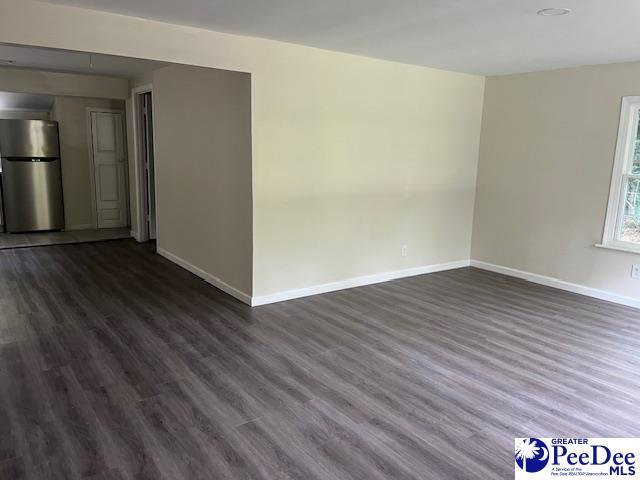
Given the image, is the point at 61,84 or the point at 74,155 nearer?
the point at 61,84

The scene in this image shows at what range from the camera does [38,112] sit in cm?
897

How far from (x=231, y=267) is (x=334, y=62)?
2.17 m

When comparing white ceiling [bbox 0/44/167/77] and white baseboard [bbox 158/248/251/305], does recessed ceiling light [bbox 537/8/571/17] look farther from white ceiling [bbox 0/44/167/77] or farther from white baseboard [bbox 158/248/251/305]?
white ceiling [bbox 0/44/167/77]

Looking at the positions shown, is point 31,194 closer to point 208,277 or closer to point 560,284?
point 208,277

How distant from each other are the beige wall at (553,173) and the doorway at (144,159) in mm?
4407

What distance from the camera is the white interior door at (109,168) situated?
306 inches

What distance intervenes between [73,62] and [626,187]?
246 inches

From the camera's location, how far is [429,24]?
321 centimetres

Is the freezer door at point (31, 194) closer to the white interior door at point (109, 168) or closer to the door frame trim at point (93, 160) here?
the door frame trim at point (93, 160)

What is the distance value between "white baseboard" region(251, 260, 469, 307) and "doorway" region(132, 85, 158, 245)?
2.77 metres

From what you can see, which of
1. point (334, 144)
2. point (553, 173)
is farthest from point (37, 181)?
point (553, 173)

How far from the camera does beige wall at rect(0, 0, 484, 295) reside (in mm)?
3441

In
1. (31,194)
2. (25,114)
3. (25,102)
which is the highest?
(25,102)

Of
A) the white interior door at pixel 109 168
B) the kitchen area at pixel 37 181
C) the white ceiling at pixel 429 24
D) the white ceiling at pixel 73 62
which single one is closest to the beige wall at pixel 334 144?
the white ceiling at pixel 429 24
